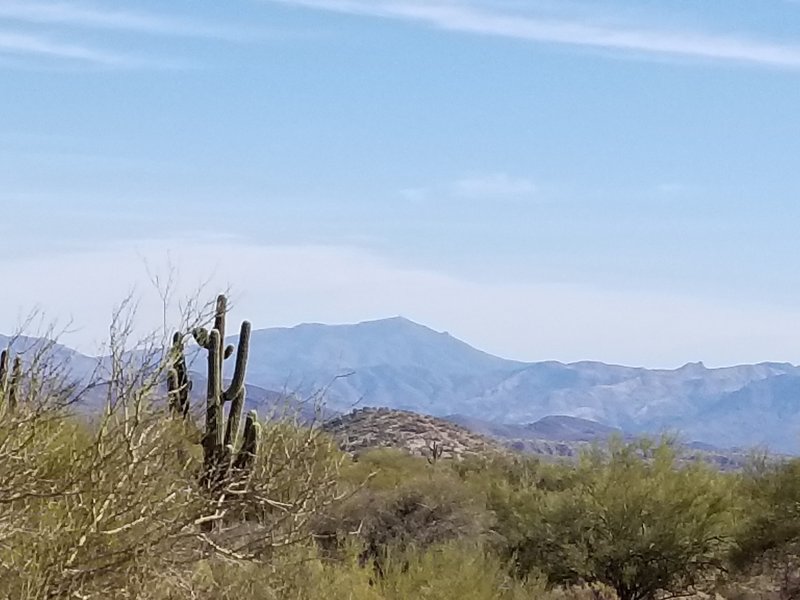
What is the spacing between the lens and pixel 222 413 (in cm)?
1756

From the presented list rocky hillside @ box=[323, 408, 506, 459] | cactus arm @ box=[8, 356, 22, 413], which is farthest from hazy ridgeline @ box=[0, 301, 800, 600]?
rocky hillside @ box=[323, 408, 506, 459]

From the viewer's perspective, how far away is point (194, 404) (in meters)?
15.8

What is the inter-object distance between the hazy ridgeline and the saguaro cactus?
47 mm

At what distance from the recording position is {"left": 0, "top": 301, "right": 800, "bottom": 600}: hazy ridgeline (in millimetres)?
9727

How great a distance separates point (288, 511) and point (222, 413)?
4.46 metres

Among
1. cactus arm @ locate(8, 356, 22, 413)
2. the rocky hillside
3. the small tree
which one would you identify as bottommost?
the small tree

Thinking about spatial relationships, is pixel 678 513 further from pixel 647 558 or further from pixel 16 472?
pixel 16 472

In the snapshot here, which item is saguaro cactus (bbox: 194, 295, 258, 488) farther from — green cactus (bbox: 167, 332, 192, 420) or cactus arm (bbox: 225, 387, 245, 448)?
green cactus (bbox: 167, 332, 192, 420)

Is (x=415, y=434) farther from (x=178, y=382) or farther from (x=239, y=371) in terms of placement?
(x=178, y=382)

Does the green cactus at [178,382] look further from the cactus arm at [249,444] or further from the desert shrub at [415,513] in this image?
the desert shrub at [415,513]

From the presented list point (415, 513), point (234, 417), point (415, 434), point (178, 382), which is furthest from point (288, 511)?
point (415, 434)

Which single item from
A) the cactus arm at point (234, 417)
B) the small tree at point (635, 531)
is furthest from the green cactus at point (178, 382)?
the small tree at point (635, 531)

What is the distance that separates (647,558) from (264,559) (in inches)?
589

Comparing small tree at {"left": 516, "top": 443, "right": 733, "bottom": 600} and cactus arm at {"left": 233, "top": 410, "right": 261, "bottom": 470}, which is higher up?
cactus arm at {"left": 233, "top": 410, "right": 261, "bottom": 470}
